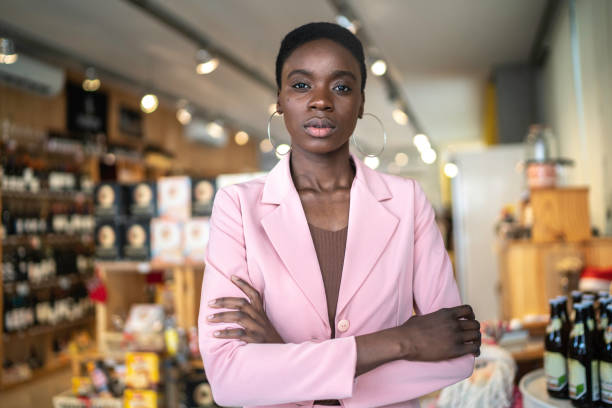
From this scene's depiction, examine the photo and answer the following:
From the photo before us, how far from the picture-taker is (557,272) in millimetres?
3562

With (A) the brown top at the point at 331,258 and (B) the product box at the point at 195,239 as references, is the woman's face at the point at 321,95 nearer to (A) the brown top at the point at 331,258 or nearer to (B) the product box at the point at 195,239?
(A) the brown top at the point at 331,258

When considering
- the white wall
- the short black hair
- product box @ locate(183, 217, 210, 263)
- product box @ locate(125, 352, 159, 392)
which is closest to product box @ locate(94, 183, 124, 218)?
product box @ locate(183, 217, 210, 263)

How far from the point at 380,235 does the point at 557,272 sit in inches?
112

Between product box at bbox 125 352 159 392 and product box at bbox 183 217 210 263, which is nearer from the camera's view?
product box at bbox 125 352 159 392

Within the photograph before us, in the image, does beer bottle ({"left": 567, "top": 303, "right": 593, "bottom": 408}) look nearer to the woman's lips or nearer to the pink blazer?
the pink blazer

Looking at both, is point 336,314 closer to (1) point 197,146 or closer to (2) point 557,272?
(2) point 557,272

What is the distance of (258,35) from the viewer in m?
6.16

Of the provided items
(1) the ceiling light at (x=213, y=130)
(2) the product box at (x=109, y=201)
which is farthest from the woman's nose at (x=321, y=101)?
(1) the ceiling light at (x=213, y=130)

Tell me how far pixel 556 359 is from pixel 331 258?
1028mm

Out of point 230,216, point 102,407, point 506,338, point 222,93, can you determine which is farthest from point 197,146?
point 230,216

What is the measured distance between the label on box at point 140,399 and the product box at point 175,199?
1.06 meters

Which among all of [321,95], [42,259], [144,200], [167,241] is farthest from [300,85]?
[42,259]

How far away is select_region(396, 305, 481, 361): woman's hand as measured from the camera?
3.49 ft

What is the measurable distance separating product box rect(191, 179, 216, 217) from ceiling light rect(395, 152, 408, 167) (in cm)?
1509
